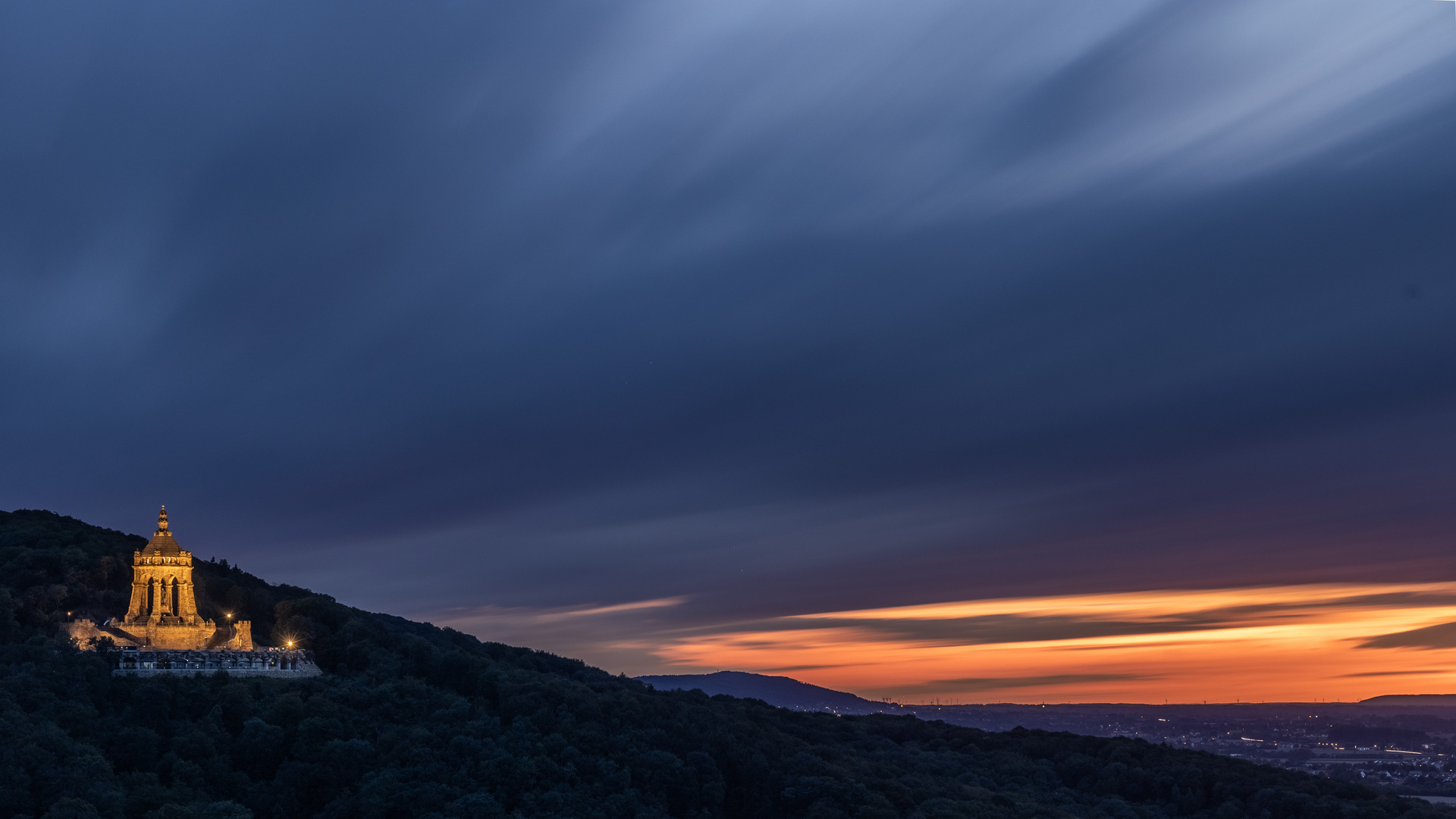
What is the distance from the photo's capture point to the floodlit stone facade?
80688 mm

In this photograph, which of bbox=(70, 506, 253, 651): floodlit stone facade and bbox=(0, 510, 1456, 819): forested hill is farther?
bbox=(70, 506, 253, 651): floodlit stone facade

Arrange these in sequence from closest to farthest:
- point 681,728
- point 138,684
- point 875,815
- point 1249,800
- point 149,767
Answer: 1. point 149,767
2. point 138,684
3. point 875,815
4. point 681,728
5. point 1249,800

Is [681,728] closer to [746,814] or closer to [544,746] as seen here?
[746,814]

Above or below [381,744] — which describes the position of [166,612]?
above

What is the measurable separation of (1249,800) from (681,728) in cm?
5838

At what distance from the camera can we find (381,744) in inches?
2835

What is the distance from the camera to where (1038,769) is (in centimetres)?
12188

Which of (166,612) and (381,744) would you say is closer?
(381,744)

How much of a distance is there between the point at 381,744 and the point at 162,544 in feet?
74.9

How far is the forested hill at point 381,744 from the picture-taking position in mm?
65750

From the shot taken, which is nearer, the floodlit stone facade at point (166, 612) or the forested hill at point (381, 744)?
the forested hill at point (381, 744)

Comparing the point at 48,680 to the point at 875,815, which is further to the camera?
the point at 875,815

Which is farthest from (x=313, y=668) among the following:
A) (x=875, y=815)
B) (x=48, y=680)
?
(x=875, y=815)

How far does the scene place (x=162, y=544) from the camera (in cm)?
8312
